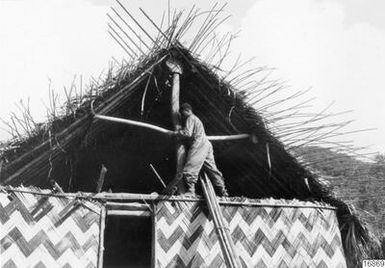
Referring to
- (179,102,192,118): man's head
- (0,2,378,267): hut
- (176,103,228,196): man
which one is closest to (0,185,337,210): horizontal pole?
(0,2,378,267): hut

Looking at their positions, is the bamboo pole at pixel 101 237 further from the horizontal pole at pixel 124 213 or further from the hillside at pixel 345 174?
the hillside at pixel 345 174

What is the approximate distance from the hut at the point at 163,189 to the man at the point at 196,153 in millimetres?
166

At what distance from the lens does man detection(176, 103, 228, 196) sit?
3.93m

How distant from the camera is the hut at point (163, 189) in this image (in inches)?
137

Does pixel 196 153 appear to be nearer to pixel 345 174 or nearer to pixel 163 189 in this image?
pixel 163 189

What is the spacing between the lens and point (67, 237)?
3463 mm

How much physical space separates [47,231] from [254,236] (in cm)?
151

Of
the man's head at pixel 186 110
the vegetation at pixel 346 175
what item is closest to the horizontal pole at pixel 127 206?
the man's head at pixel 186 110

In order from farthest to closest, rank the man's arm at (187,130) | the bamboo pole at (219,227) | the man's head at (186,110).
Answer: the man's head at (186,110) < the man's arm at (187,130) < the bamboo pole at (219,227)

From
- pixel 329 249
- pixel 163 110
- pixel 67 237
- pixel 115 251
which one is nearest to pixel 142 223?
pixel 115 251

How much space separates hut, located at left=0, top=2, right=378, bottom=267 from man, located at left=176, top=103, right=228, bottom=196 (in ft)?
0.54

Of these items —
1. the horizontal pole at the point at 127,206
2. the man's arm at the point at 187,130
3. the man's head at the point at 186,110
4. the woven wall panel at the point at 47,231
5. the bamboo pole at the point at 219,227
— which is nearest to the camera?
the bamboo pole at the point at 219,227

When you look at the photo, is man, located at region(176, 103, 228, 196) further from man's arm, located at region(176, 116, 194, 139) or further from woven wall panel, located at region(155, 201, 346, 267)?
woven wall panel, located at region(155, 201, 346, 267)

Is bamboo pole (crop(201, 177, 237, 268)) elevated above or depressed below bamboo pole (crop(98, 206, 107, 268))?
below
